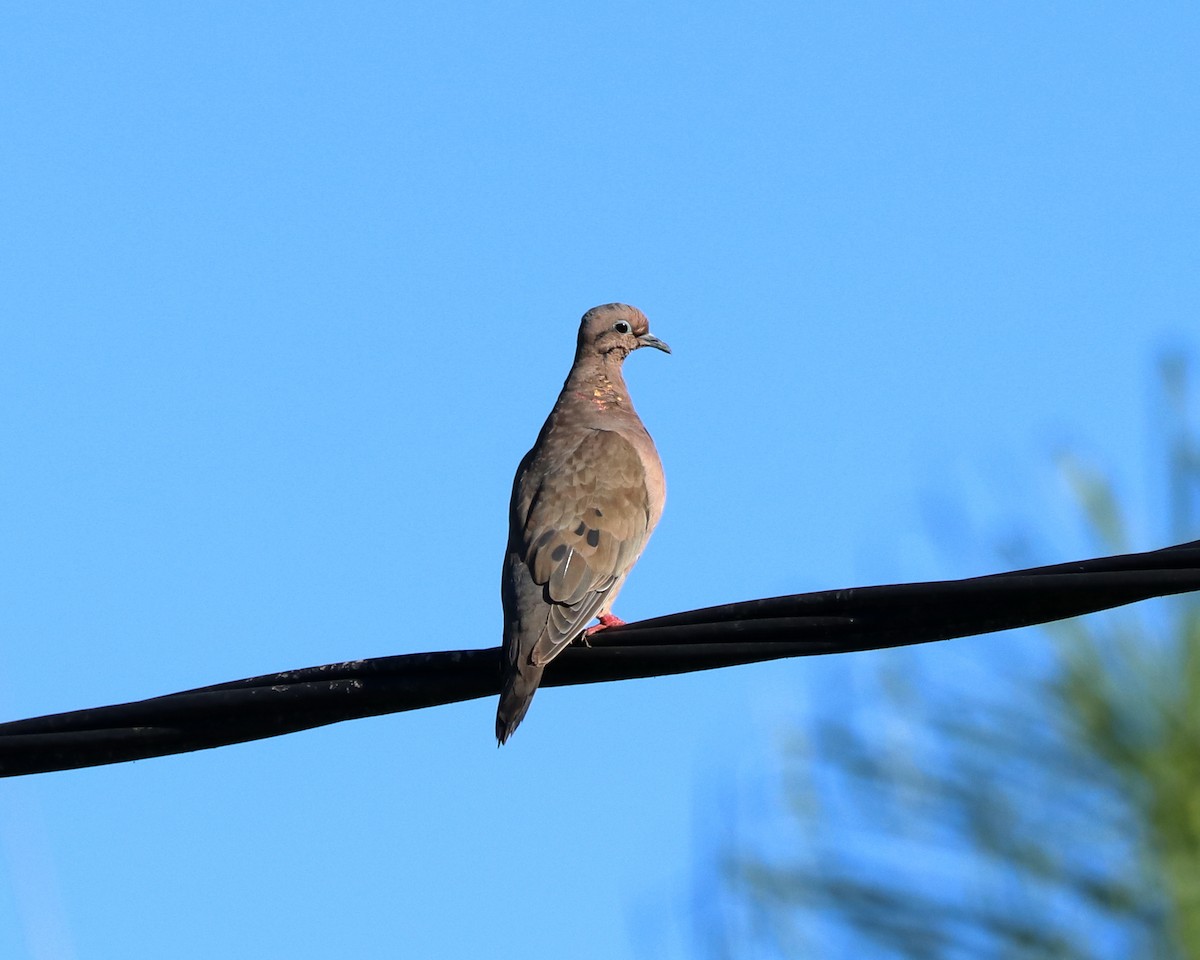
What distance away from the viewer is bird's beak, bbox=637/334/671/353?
24.4 feet

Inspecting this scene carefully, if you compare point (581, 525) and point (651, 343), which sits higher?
point (651, 343)

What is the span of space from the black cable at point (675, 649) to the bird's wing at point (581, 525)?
4.04ft

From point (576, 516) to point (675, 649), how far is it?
2196 mm

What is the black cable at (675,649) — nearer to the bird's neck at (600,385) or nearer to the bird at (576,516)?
the bird at (576,516)

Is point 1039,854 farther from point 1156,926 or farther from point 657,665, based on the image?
point 657,665

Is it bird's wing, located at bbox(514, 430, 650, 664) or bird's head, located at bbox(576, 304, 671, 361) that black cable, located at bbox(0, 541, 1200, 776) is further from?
bird's head, located at bbox(576, 304, 671, 361)

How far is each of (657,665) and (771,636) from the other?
0.30m

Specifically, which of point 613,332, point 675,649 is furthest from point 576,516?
point 675,649

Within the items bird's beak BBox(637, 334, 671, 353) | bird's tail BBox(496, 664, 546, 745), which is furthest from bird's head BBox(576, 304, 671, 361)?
bird's tail BBox(496, 664, 546, 745)

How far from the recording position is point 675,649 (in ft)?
11.8

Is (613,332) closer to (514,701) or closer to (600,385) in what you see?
(600,385)

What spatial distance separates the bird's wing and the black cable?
123 centimetres

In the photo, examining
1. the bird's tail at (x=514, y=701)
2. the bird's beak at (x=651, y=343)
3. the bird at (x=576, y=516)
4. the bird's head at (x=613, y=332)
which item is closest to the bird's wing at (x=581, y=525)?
the bird at (x=576, y=516)

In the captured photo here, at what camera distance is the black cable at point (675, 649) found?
3279 millimetres
